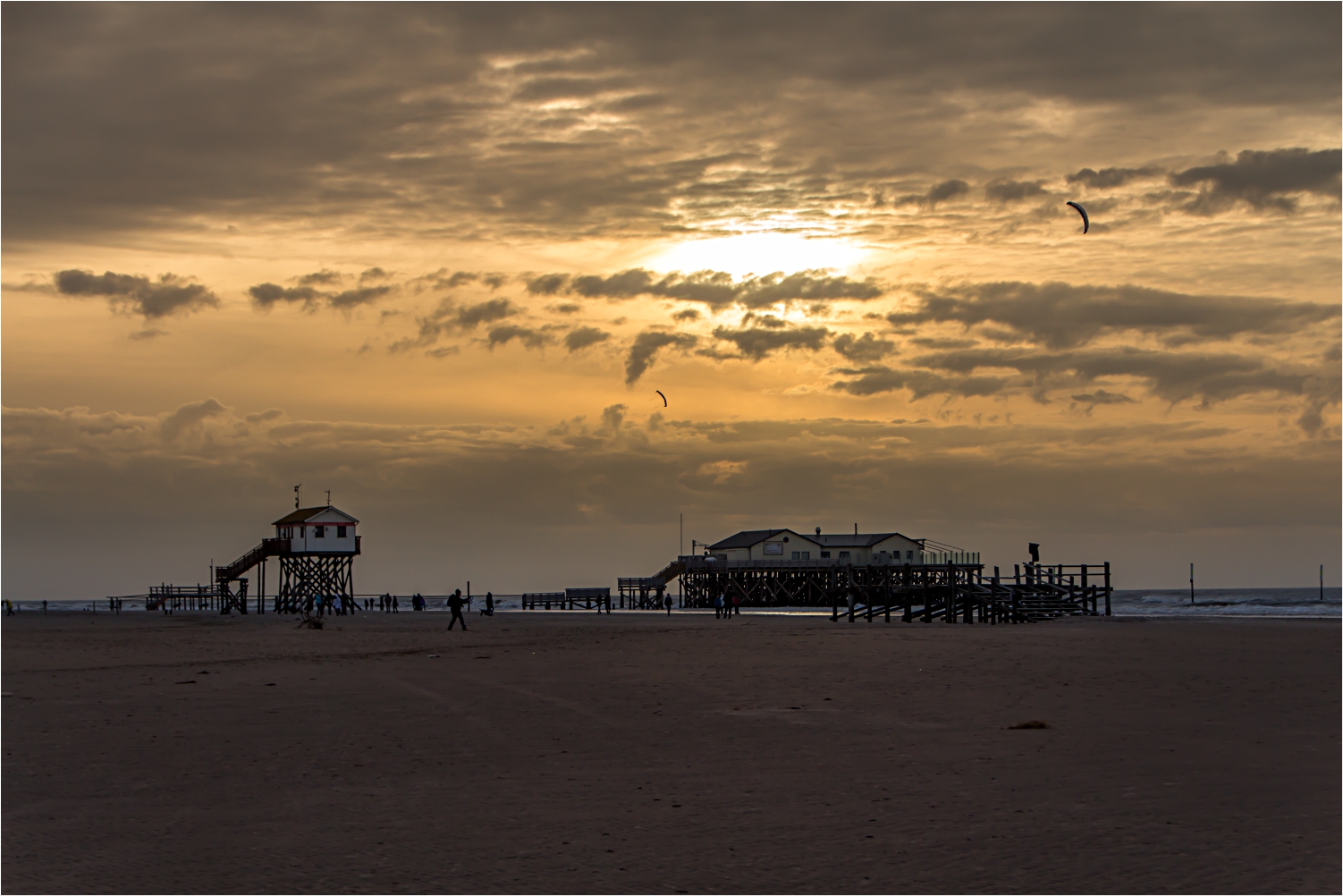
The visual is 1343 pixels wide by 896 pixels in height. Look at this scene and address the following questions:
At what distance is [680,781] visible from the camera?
1252cm

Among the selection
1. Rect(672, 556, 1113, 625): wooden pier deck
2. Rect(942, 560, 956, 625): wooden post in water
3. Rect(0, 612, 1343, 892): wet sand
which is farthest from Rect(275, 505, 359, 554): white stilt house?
Rect(0, 612, 1343, 892): wet sand

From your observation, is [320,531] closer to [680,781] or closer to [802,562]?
[802,562]

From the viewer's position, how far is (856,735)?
15336 mm

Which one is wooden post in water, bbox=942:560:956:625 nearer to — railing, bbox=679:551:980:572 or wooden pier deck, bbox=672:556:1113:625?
wooden pier deck, bbox=672:556:1113:625

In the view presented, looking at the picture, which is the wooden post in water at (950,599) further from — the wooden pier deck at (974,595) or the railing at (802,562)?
the railing at (802,562)

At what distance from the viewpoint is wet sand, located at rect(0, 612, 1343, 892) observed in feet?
29.7

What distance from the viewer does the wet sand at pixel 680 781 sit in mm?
9062

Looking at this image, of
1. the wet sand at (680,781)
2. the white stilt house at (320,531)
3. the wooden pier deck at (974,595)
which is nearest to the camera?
the wet sand at (680,781)

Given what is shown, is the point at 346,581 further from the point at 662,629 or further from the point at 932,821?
the point at 932,821

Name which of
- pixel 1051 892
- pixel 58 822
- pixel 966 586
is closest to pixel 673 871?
pixel 1051 892

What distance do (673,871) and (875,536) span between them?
99.6 meters

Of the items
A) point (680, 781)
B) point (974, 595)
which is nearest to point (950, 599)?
point (974, 595)

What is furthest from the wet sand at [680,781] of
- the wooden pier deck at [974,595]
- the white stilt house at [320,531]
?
the white stilt house at [320,531]

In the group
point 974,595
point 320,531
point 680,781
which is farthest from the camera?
point 320,531
